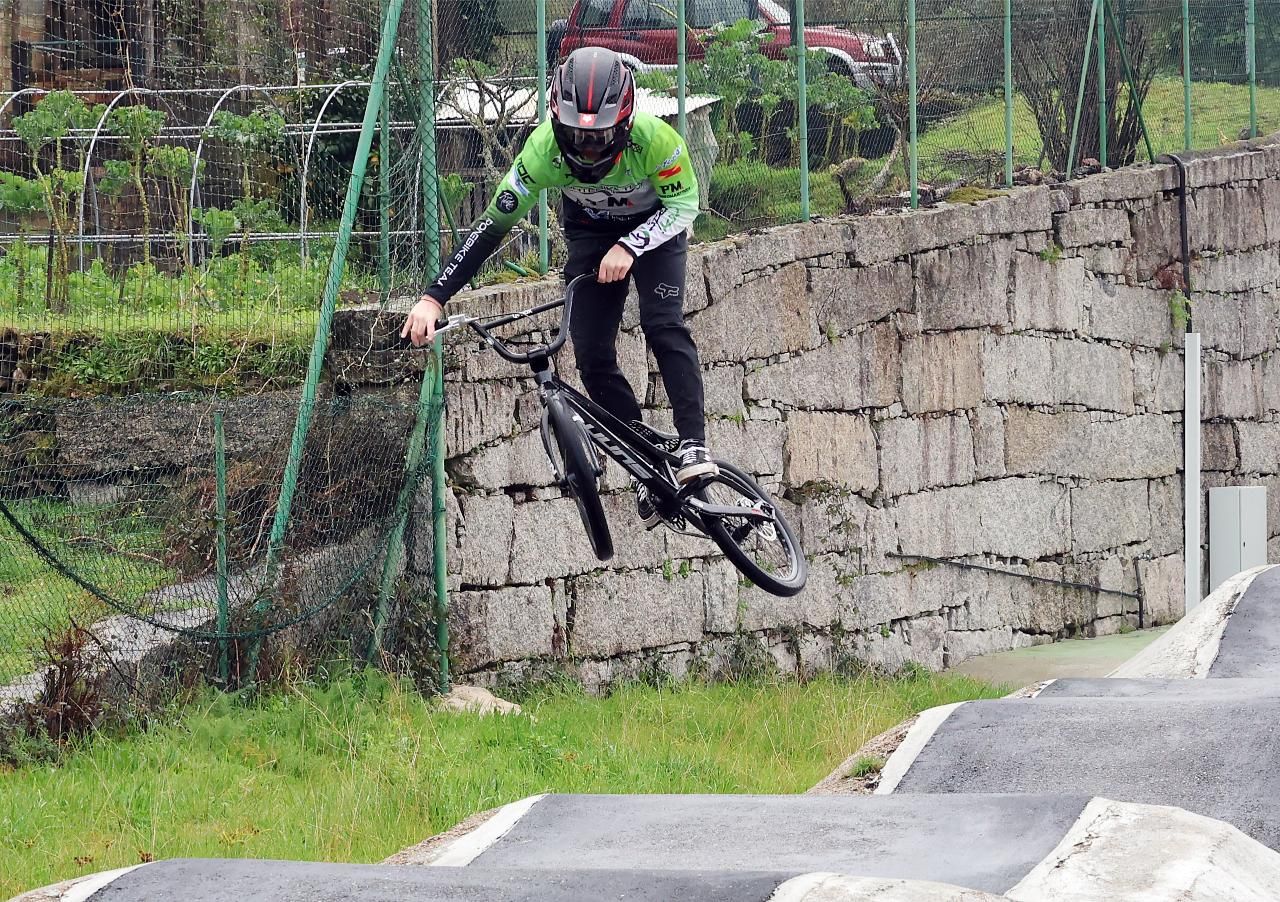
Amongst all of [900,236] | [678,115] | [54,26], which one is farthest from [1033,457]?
[54,26]

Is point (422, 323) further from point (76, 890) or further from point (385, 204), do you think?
point (76, 890)

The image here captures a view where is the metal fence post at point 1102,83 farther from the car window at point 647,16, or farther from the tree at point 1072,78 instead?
the car window at point 647,16

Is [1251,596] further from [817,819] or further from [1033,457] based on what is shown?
[1033,457]

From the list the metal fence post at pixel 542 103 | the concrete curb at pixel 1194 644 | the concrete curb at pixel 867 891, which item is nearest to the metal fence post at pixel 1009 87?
the metal fence post at pixel 542 103

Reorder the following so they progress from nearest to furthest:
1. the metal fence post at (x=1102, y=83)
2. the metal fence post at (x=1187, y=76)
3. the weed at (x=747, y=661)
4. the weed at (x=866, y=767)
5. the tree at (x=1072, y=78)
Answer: the weed at (x=866, y=767)
the weed at (x=747, y=661)
the tree at (x=1072, y=78)
the metal fence post at (x=1102, y=83)
the metal fence post at (x=1187, y=76)

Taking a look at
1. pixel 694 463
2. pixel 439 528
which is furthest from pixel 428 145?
pixel 694 463

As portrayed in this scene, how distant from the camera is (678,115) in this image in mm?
9281

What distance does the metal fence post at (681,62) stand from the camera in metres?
9.16

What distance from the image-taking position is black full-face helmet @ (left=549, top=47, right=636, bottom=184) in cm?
550

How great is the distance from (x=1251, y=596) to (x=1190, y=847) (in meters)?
4.06

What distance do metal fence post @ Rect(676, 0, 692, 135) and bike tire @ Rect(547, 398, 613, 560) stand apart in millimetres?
3728

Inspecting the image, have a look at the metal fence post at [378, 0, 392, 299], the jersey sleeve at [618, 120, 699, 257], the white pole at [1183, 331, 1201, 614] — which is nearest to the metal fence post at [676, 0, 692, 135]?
the metal fence post at [378, 0, 392, 299]

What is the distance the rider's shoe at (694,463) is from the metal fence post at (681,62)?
11.4 ft

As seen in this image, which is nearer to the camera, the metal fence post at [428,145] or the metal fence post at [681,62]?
the metal fence post at [428,145]
